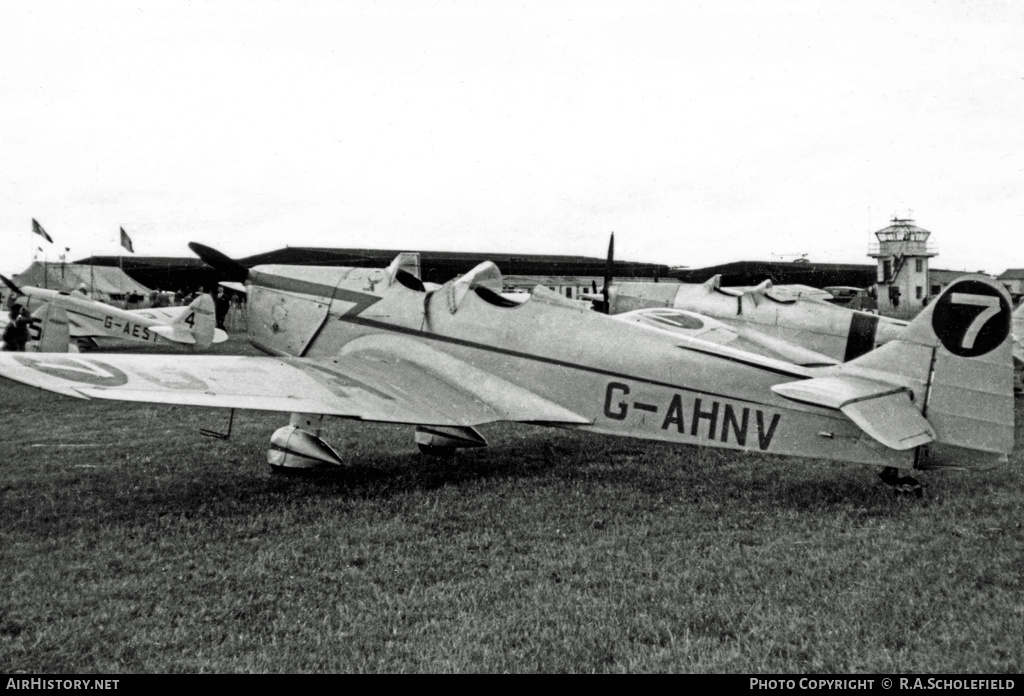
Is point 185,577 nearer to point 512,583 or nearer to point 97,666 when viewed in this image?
point 97,666

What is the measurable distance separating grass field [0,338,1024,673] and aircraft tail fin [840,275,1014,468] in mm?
427

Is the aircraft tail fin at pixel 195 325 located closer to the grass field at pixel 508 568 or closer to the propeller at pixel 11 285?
the propeller at pixel 11 285

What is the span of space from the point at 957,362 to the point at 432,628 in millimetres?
3932

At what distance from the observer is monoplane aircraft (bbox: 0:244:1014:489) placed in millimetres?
5438

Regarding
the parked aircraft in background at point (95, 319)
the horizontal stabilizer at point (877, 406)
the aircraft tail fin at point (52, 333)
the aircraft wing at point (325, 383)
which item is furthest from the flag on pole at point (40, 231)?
the horizontal stabilizer at point (877, 406)

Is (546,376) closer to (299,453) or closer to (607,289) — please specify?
(299,453)

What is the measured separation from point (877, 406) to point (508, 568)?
2.73 m

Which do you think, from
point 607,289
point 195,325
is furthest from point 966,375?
point 195,325

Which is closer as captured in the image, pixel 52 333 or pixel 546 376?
pixel 546 376

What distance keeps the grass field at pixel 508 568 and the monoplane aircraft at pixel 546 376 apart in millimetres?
501

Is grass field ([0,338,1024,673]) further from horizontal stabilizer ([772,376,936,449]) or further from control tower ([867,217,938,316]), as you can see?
control tower ([867,217,938,316])

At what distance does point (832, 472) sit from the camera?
270 inches

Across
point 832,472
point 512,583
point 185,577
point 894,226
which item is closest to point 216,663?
point 185,577

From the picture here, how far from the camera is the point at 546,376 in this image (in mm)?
6941
